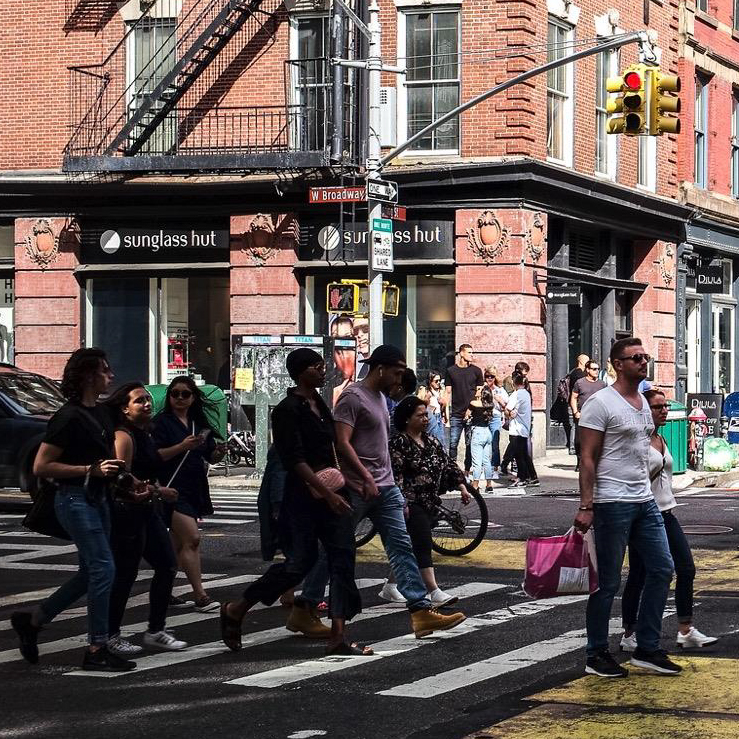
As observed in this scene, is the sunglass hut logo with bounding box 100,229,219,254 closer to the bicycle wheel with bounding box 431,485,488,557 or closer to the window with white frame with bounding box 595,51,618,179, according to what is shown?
the window with white frame with bounding box 595,51,618,179

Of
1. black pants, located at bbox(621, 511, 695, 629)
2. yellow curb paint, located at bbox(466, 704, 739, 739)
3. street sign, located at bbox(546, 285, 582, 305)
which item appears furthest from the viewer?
street sign, located at bbox(546, 285, 582, 305)

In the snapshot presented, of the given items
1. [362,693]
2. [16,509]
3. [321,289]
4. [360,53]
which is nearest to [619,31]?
[360,53]

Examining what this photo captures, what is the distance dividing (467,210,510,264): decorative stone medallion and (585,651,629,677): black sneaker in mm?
18350

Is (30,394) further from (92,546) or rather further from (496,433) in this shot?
(92,546)

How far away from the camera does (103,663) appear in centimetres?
915

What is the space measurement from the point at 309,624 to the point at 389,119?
18.3 m

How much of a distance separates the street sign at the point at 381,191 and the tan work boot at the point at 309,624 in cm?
1296

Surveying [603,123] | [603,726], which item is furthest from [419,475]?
[603,123]

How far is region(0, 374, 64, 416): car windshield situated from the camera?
20.3 meters

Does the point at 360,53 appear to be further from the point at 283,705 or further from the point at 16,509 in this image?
the point at 283,705

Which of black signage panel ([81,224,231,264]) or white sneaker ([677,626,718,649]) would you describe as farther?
black signage panel ([81,224,231,264])

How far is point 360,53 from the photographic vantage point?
27.2m

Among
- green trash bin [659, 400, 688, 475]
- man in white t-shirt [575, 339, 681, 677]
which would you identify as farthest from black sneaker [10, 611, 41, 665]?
green trash bin [659, 400, 688, 475]

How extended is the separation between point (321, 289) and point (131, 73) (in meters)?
5.39
